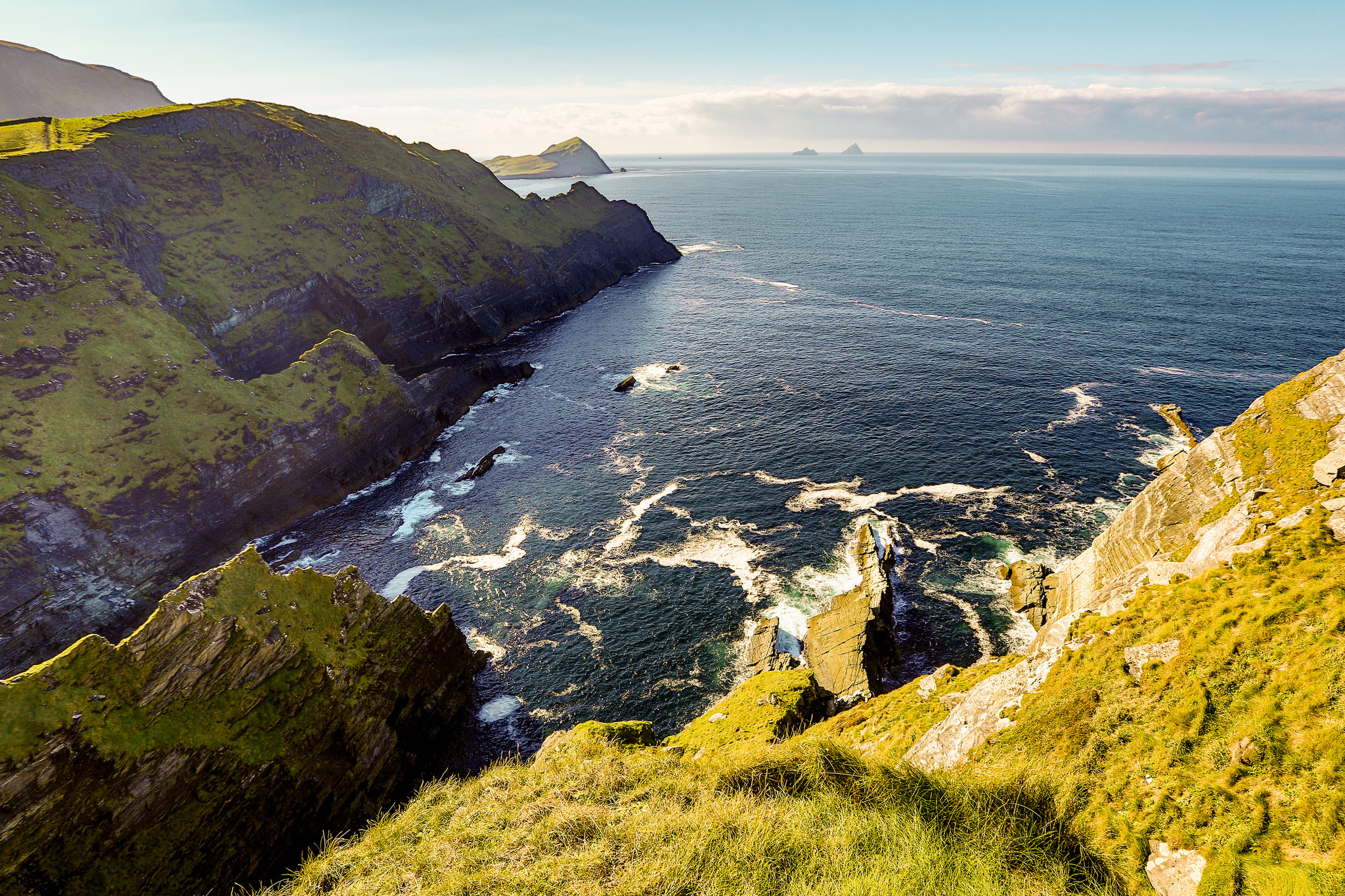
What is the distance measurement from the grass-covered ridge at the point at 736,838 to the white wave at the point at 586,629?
27323mm

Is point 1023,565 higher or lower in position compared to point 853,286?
lower

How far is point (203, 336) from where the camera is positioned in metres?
82.1

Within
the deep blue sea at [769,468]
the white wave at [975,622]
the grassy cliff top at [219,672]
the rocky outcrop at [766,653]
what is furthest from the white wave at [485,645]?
the white wave at [975,622]

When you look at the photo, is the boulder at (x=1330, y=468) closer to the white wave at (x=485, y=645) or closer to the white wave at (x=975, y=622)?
the white wave at (x=975, y=622)

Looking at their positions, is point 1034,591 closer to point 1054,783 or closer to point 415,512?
point 1054,783

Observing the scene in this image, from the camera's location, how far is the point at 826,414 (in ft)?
278

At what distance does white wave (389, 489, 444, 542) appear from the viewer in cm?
6456

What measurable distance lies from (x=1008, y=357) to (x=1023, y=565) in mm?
62043

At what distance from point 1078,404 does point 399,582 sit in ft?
310

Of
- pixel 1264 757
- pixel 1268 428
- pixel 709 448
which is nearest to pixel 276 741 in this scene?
pixel 1264 757

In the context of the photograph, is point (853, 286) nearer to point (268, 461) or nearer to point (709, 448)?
point (709, 448)

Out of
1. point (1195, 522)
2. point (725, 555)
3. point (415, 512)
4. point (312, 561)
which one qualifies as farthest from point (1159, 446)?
point (312, 561)

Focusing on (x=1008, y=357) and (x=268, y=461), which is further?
(x=1008, y=357)

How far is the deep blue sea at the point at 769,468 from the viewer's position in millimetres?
49344
